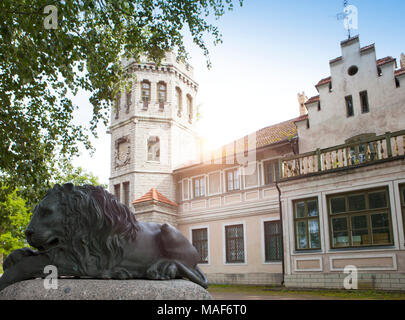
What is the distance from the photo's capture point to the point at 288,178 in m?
17.3

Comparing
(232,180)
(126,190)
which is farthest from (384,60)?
(126,190)

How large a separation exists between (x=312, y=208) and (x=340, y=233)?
5.48 feet

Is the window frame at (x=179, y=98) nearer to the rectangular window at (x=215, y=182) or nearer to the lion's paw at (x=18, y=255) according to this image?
the rectangular window at (x=215, y=182)

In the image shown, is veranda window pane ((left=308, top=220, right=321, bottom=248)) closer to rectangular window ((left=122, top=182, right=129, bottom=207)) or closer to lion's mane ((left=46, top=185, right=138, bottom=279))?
lion's mane ((left=46, top=185, right=138, bottom=279))

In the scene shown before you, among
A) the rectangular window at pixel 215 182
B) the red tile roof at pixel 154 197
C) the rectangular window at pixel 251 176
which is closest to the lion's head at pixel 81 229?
the rectangular window at pixel 251 176

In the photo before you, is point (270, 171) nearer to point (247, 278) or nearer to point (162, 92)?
point (247, 278)

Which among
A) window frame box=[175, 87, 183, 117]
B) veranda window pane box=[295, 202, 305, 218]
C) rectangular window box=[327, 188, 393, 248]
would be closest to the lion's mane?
rectangular window box=[327, 188, 393, 248]

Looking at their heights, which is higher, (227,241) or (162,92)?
(162,92)

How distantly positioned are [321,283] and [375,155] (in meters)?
5.79

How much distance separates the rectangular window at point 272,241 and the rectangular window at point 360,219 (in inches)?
208

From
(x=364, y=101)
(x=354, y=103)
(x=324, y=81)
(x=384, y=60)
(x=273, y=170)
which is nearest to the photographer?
(x=384, y=60)

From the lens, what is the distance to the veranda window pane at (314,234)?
16.0 metres
